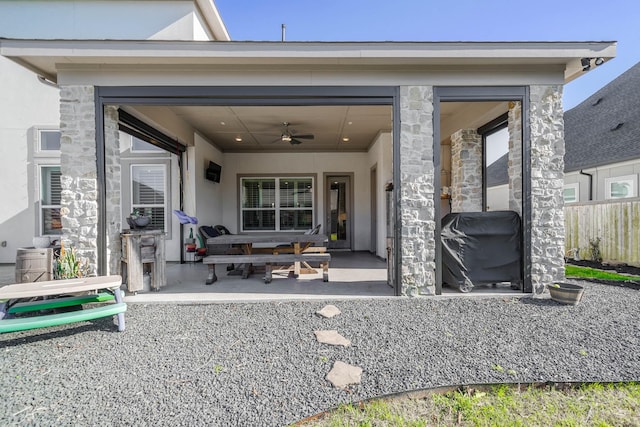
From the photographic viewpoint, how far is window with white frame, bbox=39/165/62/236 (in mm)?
6719

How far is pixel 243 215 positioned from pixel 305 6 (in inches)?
225

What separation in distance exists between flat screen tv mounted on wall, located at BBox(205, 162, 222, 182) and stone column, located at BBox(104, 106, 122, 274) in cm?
306

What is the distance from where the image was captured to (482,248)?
4.11 meters

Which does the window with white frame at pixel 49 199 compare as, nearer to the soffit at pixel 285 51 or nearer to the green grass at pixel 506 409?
the soffit at pixel 285 51

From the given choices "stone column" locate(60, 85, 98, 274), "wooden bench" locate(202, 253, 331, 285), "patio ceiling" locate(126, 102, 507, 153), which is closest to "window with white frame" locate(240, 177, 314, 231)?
"patio ceiling" locate(126, 102, 507, 153)

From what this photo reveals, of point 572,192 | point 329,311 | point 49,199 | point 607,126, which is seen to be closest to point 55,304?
point 329,311

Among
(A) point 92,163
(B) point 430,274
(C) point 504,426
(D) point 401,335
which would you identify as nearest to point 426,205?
(B) point 430,274

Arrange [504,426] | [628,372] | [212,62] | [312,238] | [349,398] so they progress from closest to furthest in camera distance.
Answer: [504,426] < [349,398] < [628,372] < [212,62] < [312,238]

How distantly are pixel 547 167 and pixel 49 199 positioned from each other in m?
9.82

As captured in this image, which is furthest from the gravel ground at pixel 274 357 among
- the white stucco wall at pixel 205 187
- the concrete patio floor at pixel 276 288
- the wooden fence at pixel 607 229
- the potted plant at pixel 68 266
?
the white stucco wall at pixel 205 187

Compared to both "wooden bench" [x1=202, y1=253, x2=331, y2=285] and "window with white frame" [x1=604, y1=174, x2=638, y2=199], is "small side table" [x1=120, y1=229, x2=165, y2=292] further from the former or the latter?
"window with white frame" [x1=604, y1=174, x2=638, y2=199]

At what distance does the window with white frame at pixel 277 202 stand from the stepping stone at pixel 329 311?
5.37 metres

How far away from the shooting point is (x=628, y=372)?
215 cm

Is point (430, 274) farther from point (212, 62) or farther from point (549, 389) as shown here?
point (212, 62)
